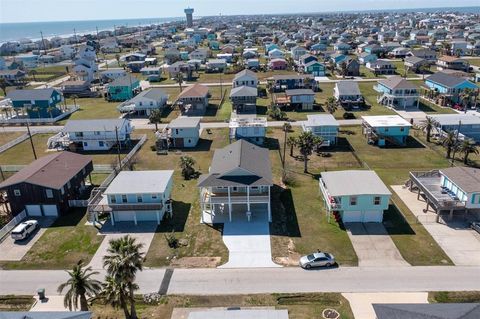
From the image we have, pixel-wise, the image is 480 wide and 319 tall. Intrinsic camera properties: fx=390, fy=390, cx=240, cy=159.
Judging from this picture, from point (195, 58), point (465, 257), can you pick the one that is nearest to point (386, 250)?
point (465, 257)

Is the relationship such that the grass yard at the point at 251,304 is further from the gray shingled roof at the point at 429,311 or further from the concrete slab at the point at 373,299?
the gray shingled roof at the point at 429,311

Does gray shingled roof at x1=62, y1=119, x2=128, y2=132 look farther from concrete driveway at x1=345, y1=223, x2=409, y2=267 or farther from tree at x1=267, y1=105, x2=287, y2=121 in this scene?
concrete driveway at x1=345, y1=223, x2=409, y2=267

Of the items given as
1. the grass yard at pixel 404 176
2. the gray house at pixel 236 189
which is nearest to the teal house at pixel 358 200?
the grass yard at pixel 404 176

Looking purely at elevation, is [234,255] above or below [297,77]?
below

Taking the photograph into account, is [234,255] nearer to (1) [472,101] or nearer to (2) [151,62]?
(1) [472,101]

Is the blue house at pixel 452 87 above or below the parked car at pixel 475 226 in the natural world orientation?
above
